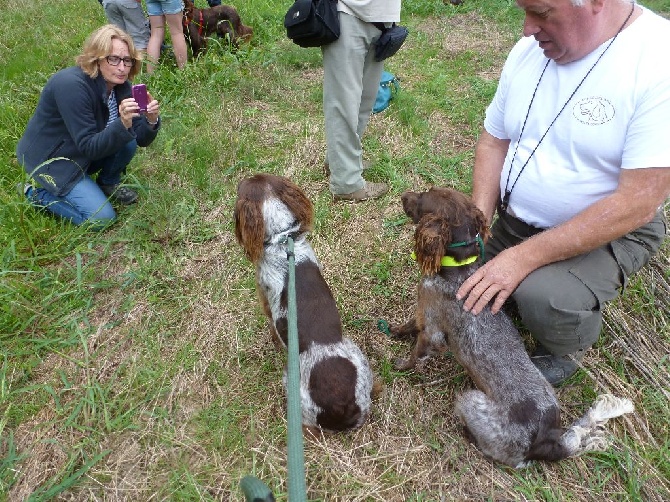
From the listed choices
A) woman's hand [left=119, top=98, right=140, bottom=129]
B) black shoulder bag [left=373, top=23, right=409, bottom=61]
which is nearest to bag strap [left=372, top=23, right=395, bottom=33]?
black shoulder bag [left=373, top=23, right=409, bottom=61]

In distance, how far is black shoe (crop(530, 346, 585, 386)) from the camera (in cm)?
295

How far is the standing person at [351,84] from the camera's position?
374cm

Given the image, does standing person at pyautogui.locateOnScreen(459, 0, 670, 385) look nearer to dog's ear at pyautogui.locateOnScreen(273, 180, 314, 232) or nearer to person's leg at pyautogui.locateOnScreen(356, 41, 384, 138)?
dog's ear at pyautogui.locateOnScreen(273, 180, 314, 232)

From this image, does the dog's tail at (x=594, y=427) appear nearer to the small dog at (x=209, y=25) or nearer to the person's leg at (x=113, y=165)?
the person's leg at (x=113, y=165)

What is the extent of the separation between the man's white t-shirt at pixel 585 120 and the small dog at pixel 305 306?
1422 millimetres

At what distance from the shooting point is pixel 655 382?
2949mm

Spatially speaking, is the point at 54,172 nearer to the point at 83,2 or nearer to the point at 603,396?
the point at 603,396

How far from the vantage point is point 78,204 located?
411 centimetres

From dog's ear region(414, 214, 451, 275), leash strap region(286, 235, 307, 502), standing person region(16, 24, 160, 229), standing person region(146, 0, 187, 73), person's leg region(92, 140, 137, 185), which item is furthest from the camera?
standing person region(146, 0, 187, 73)

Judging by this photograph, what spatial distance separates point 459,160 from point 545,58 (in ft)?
7.65

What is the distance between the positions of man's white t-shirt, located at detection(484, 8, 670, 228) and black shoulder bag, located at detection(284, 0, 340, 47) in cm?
150

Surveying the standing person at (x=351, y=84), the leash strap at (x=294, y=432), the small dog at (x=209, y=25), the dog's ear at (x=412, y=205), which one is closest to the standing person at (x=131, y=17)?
the small dog at (x=209, y=25)

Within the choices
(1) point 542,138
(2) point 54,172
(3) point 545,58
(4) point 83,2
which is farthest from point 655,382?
(4) point 83,2

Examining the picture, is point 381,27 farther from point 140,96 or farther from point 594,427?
point 594,427
